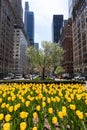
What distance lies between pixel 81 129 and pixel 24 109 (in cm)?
301

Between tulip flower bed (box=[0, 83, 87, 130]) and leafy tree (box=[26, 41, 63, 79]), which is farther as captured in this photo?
leafy tree (box=[26, 41, 63, 79])

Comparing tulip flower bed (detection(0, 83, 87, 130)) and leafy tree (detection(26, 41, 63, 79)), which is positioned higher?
leafy tree (detection(26, 41, 63, 79))

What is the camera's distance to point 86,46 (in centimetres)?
11581

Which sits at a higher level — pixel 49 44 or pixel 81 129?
pixel 49 44

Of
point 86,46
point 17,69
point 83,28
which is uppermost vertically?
point 83,28

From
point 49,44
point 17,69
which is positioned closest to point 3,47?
point 17,69

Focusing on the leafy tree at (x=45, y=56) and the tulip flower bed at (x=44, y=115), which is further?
the leafy tree at (x=45, y=56)

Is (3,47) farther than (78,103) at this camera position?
Yes

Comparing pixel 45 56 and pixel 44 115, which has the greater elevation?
pixel 45 56

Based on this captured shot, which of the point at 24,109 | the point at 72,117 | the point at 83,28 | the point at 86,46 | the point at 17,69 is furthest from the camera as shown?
the point at 17,69

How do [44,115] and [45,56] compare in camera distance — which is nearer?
[44,115]

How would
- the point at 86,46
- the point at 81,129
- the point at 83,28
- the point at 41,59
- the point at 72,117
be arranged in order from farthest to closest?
1. the point at 83,28
2. the point at 86,46
3. the point at 41,59
4. the point at 72,117
5. the point at 81,129

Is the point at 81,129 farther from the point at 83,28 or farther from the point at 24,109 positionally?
the point at 83,28

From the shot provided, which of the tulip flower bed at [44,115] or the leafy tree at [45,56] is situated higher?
the leafy tree at [45,56]
